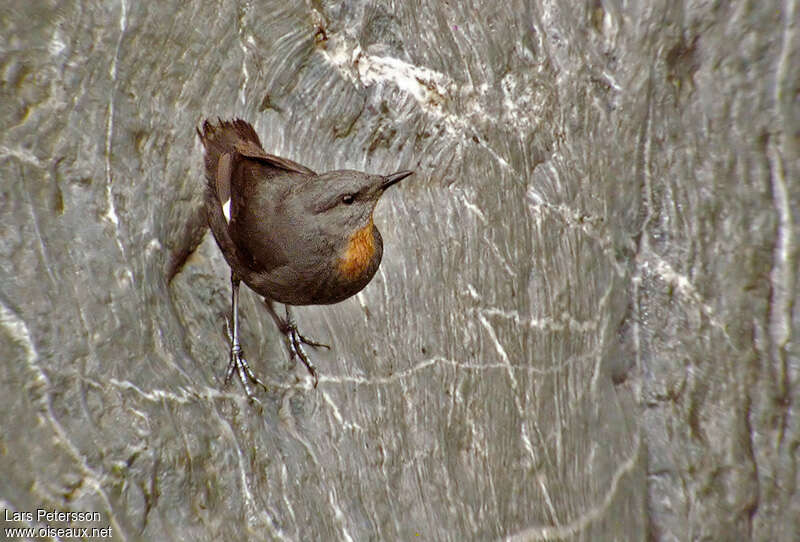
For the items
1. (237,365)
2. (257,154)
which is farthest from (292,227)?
(237,365)

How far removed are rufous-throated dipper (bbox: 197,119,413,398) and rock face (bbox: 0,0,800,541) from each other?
246 millimetres

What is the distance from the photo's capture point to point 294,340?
3738 mm

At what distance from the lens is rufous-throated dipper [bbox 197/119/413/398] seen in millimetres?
3223

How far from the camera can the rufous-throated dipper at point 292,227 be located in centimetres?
322

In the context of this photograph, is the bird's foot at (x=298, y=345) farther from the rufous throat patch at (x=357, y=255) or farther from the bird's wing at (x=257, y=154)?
the bird's wing at (x=257, y=154)

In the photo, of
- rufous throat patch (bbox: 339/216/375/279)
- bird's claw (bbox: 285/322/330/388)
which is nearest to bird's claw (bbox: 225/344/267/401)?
bird's claw (bbox: 285/322/330/388)

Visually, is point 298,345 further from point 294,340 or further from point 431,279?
point 431,279

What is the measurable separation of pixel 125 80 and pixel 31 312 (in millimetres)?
1027

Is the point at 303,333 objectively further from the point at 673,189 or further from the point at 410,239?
the point at 673,189

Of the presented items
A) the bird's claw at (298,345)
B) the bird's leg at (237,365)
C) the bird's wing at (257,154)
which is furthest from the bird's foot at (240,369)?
the bird's wing at (257,154)

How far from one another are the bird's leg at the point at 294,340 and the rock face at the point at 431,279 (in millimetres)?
74

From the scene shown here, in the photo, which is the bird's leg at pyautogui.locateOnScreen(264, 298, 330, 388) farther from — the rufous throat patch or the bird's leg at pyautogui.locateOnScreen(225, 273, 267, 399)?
the rufous throat patch

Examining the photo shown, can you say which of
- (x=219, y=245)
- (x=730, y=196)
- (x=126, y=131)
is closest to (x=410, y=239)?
(x=219, y=245)

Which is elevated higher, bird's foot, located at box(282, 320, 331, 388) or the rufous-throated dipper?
the rufous-throated dipper
